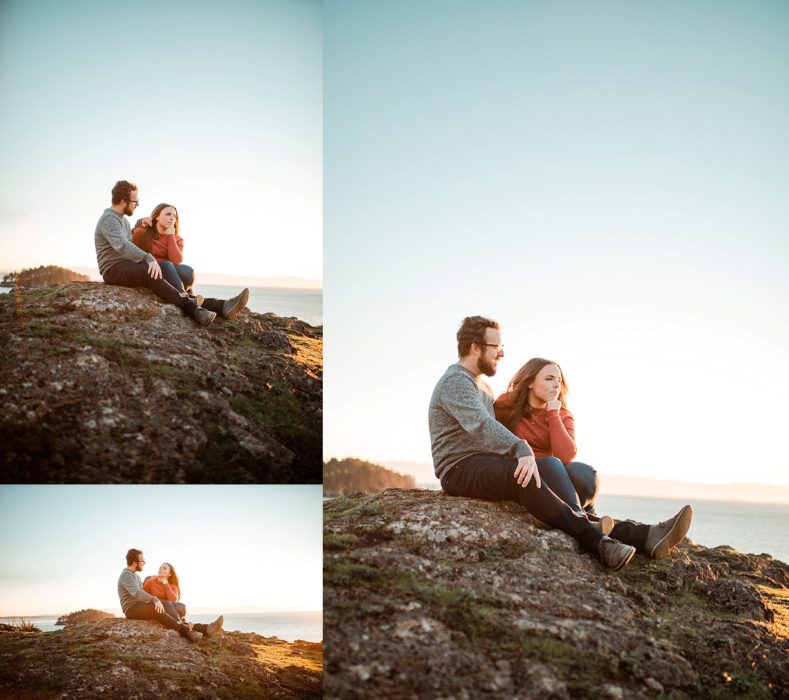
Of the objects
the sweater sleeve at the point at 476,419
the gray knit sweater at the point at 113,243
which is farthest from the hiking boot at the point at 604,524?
the gray knit sweater at the point at 113,243

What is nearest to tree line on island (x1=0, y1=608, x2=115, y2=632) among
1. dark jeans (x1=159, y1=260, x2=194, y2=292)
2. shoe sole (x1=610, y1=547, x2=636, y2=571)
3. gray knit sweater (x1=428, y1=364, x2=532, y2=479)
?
dark jeans (x1=159, y1=260, x2=194, y2=292)

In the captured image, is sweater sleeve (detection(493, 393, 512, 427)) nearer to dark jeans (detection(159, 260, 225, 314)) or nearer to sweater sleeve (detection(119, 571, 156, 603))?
dark jeans (detection(159, 260, 225, 314))

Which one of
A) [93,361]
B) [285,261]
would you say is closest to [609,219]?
[285,261]

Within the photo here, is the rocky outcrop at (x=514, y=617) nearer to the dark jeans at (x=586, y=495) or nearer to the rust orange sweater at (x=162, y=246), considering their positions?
the dark jeans at (x=586, y=495)

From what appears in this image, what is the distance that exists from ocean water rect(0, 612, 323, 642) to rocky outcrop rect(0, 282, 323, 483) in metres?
1.38

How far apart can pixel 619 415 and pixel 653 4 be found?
3647 mm

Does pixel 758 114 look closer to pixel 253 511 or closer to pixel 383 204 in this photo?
pixel 383 204

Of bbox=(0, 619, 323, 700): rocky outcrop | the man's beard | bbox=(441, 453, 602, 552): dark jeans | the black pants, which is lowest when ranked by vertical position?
bbox=(0, 619, 323, 700): rocky outcrop

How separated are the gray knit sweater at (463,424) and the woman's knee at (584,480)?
0.52 m

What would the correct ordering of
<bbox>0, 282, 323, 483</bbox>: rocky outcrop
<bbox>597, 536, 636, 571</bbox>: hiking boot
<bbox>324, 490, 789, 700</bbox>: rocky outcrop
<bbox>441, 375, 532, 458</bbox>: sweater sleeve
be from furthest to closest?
<bbox>0, 282, 323, 483</bbox>: rocky outcrop → <bbox>441, 375, 532, 458</bbox>: sweater sleeve → <bbox>597, 536, 636, 571</bbox>: hiking boot → <bbox>324, 490, 789, 700</bbox>: rocky outcrop

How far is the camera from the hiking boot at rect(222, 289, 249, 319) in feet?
23.0

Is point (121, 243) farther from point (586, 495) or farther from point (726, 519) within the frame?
point (726, 519)

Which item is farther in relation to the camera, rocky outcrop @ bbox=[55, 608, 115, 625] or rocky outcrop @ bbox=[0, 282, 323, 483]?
rocky outcrop @ bbox=[55, 608, 115, 625]

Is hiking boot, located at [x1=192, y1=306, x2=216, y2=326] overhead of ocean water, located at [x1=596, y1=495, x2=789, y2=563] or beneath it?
overhead
